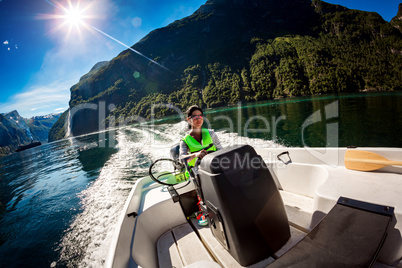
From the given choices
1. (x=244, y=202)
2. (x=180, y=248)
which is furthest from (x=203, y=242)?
(x=244, y=202)

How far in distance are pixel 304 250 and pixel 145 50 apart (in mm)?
203371

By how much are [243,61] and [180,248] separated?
139793 millimetres

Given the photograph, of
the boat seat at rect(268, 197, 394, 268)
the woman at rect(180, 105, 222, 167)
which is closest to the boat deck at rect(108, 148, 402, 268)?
the boat seat at rect(268, 197, 394, 268)

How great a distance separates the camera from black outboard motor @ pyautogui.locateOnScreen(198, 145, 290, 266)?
1.41m

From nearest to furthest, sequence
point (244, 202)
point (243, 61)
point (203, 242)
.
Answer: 1. point (244, 202)
2. point (203, 242)
3. point (243, 61)

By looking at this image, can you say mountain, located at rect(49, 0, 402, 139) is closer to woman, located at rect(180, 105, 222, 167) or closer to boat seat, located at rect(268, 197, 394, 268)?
woman, located at rect(180, 105, 222, 167)

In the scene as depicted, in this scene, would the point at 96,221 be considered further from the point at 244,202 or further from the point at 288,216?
the point at 244,202

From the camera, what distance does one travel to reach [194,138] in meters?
3.07

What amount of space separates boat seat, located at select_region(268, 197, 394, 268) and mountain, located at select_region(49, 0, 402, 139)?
285 feet

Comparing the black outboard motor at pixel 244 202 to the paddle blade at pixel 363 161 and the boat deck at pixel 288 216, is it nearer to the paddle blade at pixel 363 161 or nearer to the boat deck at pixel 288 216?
the boat deck at pixel 288 216

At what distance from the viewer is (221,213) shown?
146cm

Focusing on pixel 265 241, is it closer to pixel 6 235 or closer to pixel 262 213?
pixel 262 213

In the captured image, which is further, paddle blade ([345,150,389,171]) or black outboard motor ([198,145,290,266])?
paddle blade ([345,150,389,171])

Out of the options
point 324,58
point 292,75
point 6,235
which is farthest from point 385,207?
point 324,58
